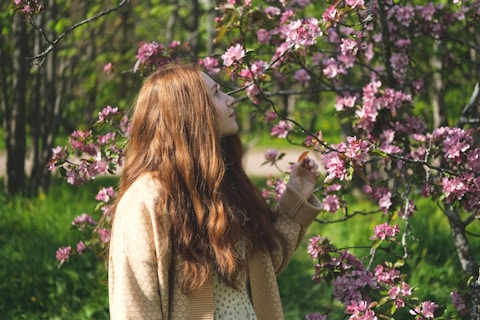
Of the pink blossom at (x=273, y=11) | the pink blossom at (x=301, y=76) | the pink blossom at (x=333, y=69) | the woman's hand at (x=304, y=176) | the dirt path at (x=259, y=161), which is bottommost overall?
the woman's hand at (x=304, y=176)

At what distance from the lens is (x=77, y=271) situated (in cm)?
419

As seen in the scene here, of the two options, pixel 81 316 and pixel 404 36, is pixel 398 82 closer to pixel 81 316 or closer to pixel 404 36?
pixel 404 36

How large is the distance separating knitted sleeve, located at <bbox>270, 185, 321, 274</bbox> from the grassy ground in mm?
963

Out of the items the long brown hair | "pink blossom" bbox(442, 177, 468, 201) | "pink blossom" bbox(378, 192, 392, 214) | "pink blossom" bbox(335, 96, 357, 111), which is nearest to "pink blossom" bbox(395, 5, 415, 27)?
"pink blossom" bbox(335, 96, 357, 111)

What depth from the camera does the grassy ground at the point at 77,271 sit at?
154 inches

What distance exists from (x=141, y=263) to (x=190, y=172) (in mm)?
326

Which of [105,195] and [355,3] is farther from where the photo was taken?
[105,195]

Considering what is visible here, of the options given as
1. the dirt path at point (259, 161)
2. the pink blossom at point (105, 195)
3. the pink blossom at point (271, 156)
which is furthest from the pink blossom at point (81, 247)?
the dirt path at point (259, 161)

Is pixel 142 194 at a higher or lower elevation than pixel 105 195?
lower

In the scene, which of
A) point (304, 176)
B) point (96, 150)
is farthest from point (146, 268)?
point (96, 150)

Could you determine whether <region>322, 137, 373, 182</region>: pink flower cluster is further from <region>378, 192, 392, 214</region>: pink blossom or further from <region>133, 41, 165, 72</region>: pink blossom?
<region>133, 41, 165, 72</region>: pink blossom

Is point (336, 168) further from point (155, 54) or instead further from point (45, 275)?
point (45, 275)

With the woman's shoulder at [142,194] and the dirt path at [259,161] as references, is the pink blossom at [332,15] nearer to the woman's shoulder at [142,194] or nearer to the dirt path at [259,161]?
the woman's shoulder at [142,194]

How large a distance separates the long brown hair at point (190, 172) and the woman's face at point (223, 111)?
31 millimetres
